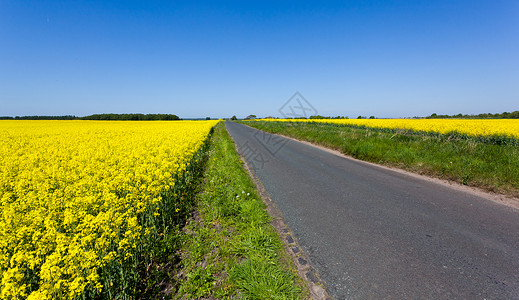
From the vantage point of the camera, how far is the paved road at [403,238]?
255cm

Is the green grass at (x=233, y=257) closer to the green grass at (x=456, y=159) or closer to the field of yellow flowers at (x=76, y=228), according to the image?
the field of yellow flowers at (x=76, y=228)

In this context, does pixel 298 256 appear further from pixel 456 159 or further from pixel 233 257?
pixel 456 159

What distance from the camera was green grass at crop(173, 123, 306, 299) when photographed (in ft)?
8.36

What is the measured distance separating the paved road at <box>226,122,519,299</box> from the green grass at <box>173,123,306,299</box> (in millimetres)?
556

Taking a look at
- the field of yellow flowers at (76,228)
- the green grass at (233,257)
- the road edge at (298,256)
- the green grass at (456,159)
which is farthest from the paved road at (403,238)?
the field of yellow flowers at (76,228)

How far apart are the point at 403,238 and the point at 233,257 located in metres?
3.03

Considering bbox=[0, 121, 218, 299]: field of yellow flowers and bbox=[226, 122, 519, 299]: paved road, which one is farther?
bbox=[226, 122, 519, 299]: paved road

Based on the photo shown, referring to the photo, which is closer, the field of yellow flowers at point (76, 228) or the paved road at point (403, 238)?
the field of yellow flowers at point (76, 228)

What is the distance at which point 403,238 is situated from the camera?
3535mm

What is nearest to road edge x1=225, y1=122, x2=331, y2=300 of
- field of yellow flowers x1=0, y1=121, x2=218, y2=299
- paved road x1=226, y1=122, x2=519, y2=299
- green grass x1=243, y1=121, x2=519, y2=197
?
paved road x1=226, y1=122, x2=519, y2=299

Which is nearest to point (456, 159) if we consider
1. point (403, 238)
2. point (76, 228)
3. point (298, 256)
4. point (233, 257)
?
point (403, 238)

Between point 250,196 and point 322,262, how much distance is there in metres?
2.72

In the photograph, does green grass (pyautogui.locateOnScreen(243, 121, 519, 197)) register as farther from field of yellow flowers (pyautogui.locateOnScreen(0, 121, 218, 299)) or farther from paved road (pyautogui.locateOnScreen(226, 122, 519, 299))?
field of yellow flowers (pyautogui.locateOnScreen(0, 121, 218, 299))

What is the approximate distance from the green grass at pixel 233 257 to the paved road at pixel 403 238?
1.82 ft
